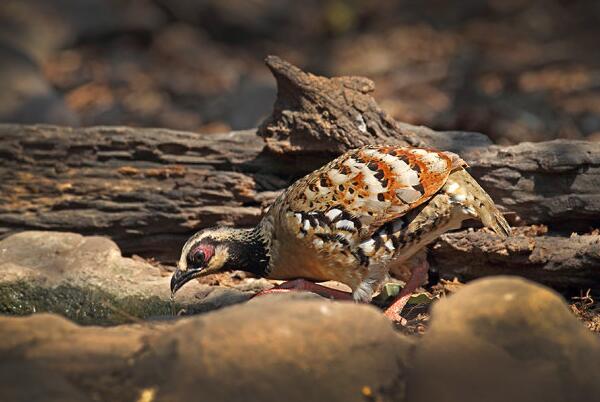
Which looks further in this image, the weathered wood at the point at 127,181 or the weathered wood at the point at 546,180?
the weathered wood at the point at 127,181

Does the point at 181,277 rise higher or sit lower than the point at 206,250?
lower

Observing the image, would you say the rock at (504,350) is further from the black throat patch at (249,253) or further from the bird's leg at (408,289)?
the black throat patch at (249,253)

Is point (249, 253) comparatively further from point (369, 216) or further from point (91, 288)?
point (91, 288)

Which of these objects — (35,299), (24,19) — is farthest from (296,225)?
(24,19)

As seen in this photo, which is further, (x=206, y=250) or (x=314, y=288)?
(x=314, y=288)

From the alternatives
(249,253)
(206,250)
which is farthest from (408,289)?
(206,250)

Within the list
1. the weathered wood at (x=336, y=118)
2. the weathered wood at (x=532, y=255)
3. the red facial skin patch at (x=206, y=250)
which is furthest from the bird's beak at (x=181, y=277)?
the weathered wood at (x=532, y=255)
